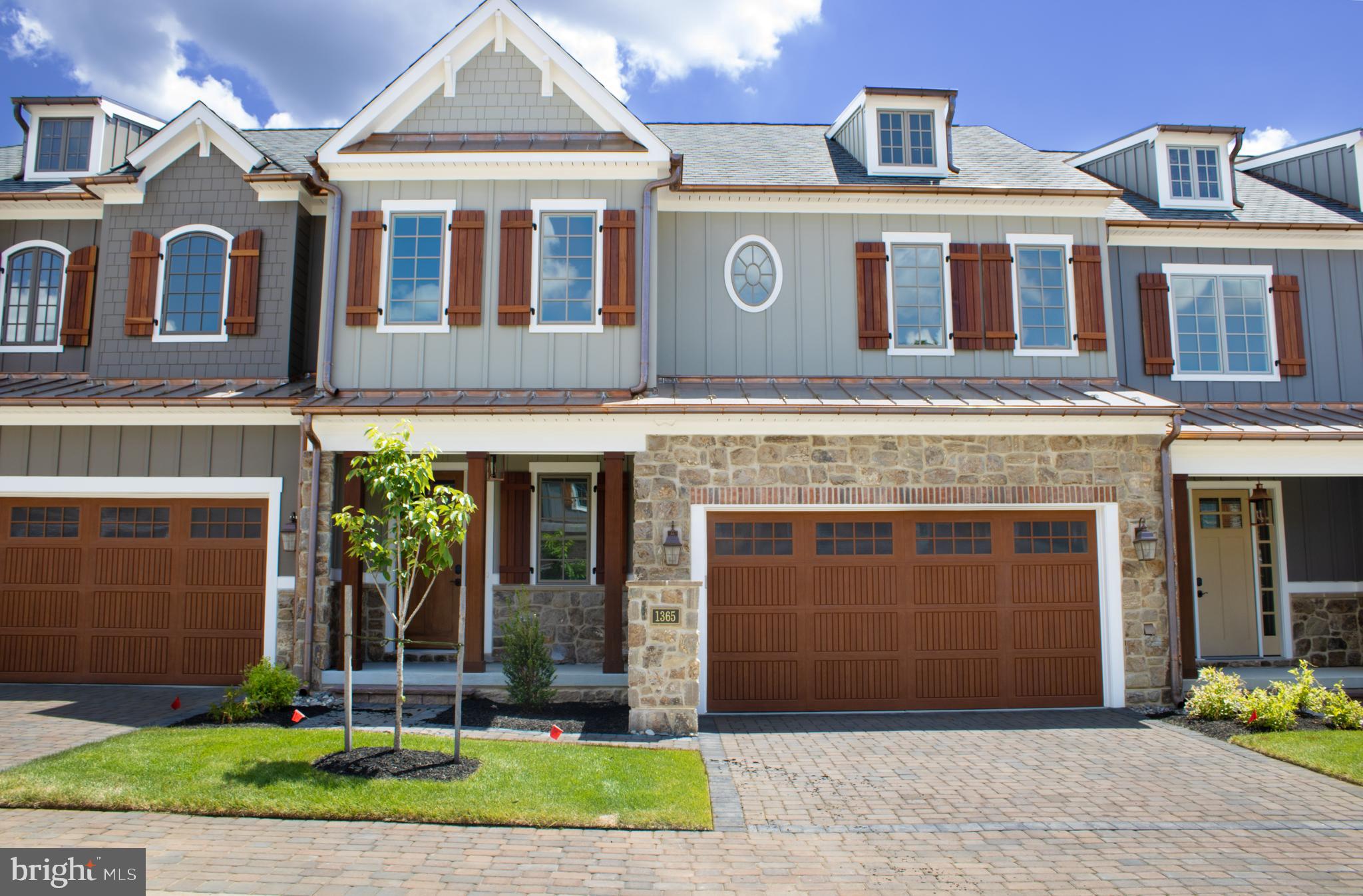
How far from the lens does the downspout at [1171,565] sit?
10039 millimetres

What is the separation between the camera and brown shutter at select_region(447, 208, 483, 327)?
35.6ft

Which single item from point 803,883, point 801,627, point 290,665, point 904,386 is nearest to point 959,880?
point 803,883

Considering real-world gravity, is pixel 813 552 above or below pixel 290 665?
above

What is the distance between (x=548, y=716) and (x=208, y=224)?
26.0ft

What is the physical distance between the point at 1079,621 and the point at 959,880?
5.86 metres

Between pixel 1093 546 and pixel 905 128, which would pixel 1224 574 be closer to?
pixel 1093 546

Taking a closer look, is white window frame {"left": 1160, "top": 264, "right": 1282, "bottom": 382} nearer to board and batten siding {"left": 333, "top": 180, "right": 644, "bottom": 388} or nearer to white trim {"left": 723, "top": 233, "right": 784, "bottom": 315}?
white trim {"left": 723, "top": 233, "right": 784, "bottom": 315}

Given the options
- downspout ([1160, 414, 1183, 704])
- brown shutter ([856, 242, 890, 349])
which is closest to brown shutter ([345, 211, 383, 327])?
brown shutter ([856, 242, 890, 349])

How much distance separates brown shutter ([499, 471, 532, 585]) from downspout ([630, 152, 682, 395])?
2.58 m

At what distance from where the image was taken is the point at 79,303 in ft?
39.7

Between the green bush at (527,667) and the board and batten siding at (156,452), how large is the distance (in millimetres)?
3224

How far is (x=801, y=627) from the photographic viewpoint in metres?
10.1

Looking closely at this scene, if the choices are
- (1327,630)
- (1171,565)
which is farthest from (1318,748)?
(1327,630)

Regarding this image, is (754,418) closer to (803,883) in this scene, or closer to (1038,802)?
(1038,802)
